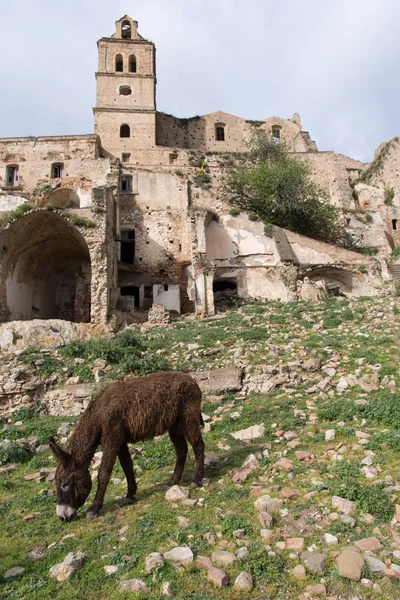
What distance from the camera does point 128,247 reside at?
25.0m

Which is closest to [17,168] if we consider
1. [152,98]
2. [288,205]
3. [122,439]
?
[152,98]

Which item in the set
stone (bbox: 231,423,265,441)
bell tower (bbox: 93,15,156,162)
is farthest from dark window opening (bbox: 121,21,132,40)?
stone (bbox: 231,423,265,441)

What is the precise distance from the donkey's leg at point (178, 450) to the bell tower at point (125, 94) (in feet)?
112

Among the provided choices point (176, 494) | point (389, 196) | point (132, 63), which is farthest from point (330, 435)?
point (132, 63)

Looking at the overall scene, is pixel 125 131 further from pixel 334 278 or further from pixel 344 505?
pixel 344 505

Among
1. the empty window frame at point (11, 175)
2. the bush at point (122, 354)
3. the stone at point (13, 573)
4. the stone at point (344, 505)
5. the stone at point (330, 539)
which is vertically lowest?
the stone at point (13, 573)

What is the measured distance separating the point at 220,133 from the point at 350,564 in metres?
43.7

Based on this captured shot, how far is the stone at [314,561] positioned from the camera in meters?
3.69

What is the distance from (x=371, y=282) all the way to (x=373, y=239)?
9.82 metres

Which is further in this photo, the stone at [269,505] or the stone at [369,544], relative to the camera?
the stone at [269,505]

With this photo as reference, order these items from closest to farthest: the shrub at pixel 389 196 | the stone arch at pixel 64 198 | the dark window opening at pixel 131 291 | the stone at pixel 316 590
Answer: the stone at pixel 316 590 < the dark window opening at pixel 131 291 < the stone arch at pixel 64 198 < the shrub at pixel 389 196

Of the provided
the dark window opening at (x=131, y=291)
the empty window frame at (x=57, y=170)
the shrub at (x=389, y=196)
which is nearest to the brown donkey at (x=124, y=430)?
the dark window opening at (x=131, y=291)

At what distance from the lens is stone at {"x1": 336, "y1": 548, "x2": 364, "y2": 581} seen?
357 centimetres

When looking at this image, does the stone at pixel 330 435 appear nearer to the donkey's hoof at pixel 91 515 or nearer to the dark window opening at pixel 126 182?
the donkey's hoof at pixel 91 515
